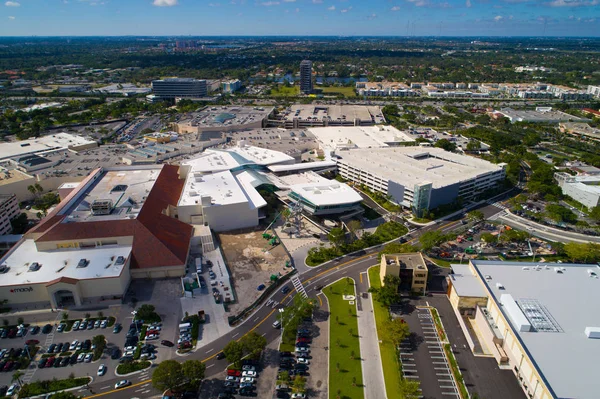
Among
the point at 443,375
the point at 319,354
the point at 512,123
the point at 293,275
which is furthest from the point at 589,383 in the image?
the point at 512,123


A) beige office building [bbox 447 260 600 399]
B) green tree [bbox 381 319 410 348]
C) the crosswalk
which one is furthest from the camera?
the crosswalk

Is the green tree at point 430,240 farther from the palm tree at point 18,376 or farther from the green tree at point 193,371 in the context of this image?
the palm tree at point 18,376

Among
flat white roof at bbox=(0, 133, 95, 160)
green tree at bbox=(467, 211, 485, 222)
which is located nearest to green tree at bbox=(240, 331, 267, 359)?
green tree at bbox=(467, 211, 485, 222)

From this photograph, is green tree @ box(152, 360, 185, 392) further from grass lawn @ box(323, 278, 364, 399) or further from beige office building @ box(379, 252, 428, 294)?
beige office building @ box(379, 252, 428, 294)

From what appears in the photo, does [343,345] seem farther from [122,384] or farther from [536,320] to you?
[122,384]

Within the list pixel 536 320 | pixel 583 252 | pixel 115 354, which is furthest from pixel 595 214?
pixel 115 354

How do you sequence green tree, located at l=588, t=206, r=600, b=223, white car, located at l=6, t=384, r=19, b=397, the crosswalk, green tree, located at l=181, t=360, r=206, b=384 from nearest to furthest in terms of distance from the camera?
green tree, located at l=181, t=360, r=206, b=384
white car, located at l=6, t=384, r=19, b=397
the crosswalk
green tree, located at l=588, t=206, r=600, b=223

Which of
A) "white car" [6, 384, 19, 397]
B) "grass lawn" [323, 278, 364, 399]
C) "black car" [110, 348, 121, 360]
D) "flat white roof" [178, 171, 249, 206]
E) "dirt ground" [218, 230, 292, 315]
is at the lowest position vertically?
"grass lawn" [323, 278, 364, 399]
